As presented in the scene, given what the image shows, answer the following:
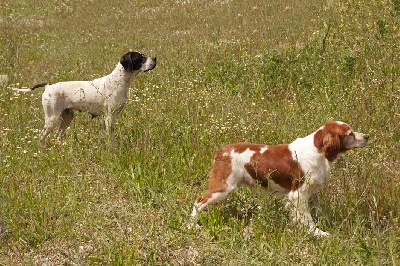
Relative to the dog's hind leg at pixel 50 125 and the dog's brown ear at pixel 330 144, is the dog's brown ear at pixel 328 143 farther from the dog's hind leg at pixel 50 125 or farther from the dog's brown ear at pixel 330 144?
the dog's hind leg at pixel 50 125

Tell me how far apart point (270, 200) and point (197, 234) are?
0.77m

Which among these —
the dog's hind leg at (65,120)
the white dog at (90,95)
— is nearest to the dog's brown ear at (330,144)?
the white dog at (90,95)

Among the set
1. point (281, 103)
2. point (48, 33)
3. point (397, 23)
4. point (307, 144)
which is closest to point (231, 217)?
point (307, 144)

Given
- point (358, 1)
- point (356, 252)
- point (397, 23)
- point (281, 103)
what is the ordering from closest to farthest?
1. point (356, 252)
2. point (281, 103)
3. point (397, 23)
4. point (358, 1)

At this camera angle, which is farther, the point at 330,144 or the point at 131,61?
the point at 131,61

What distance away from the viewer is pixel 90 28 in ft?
57.2

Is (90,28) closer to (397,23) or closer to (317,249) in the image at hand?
(397,23)

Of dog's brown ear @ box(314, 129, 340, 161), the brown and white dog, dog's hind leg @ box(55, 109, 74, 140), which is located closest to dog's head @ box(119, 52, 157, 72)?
dog's hind leg @ box(55, 109, 74, 140)

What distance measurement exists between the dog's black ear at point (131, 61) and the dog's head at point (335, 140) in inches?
140

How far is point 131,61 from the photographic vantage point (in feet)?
25.5

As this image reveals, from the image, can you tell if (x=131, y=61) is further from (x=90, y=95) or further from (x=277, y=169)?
(x=277, y=169)

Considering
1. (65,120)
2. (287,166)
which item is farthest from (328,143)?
(65,120)

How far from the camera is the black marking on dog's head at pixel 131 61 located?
7.76m

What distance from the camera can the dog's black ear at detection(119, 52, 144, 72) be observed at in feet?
25.5
